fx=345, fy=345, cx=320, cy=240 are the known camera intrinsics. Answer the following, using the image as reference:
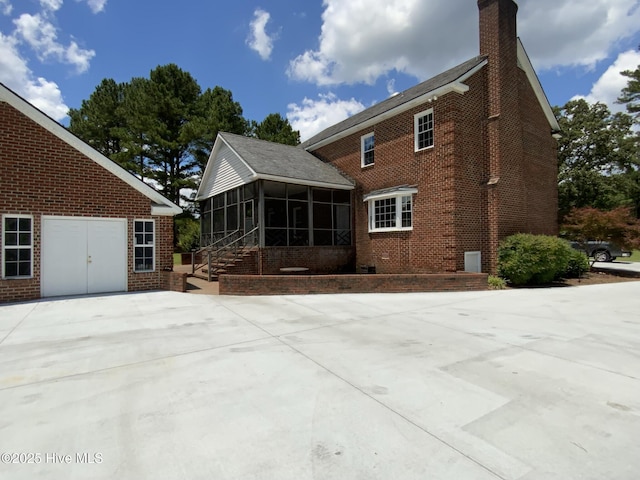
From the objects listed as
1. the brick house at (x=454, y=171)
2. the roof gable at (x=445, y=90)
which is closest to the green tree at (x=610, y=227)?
the brick house at (x=454, y=171)

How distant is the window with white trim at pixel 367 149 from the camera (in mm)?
16469

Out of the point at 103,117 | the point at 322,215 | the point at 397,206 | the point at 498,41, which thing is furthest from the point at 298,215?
the point at 103,117

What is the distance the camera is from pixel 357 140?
17188 millimetres

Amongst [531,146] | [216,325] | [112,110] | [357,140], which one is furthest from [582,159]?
[112,110]

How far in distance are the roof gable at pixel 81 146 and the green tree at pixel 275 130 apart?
84.2 ft

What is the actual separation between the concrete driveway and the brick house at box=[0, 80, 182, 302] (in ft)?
13.4

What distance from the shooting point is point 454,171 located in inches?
505

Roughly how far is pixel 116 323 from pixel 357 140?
13.6m

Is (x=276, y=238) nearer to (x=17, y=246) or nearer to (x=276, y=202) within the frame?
(x=276, y=202)

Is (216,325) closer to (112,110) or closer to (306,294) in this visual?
(306,294)

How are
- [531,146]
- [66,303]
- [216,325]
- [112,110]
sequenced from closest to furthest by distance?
1. [216,325]
2. [66,303]
3. [531,146]
4. [112,110]

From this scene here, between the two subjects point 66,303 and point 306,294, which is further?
point 306,294

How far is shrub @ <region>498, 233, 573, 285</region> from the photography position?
12.2 m

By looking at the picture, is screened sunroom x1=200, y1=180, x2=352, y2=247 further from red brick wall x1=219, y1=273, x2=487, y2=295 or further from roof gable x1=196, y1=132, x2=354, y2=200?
red brick wall x1=219, y1=273, x2=487, y2=295
